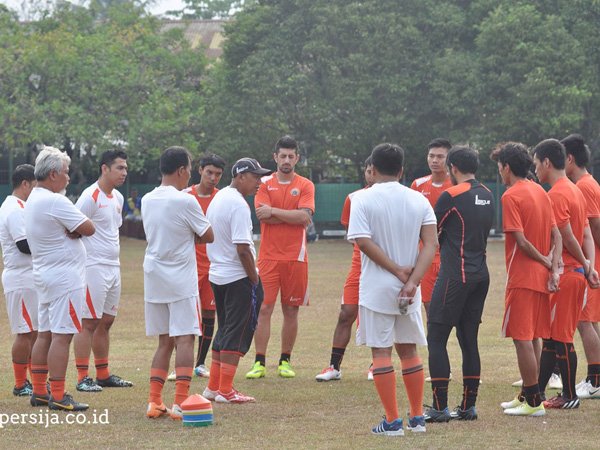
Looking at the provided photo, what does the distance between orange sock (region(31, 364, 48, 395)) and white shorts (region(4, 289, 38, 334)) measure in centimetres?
74

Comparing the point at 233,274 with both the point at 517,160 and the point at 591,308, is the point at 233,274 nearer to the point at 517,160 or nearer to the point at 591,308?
the point at 517,160

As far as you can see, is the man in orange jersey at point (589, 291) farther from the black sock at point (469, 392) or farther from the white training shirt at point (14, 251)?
the white training shirt at point (14, 251)

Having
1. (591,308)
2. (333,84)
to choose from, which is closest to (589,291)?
(591,308)

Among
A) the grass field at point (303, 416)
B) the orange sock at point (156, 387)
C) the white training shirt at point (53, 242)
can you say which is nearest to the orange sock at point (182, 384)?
the orange sock at point (156, 387)

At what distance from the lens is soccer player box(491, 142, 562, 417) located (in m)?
9.15

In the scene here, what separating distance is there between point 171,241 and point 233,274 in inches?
33.1

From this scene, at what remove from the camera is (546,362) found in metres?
9.95

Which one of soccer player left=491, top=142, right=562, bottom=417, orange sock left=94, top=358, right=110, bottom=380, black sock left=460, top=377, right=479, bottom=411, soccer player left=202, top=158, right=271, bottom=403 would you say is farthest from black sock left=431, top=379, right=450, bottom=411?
orange sock left=94, top=358, right=110, bottom=380

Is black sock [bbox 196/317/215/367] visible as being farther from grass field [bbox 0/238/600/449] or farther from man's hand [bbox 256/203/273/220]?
man's hand [bbox 256/203/273/220]

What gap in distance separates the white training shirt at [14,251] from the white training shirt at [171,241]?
161 centimetres

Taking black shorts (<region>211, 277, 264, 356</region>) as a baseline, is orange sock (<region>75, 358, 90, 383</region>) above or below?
below

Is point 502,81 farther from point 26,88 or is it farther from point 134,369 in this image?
point 134,369

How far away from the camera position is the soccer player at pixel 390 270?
835 cm

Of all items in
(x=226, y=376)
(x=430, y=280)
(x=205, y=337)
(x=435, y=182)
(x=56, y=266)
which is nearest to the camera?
(x=56, y=266)
